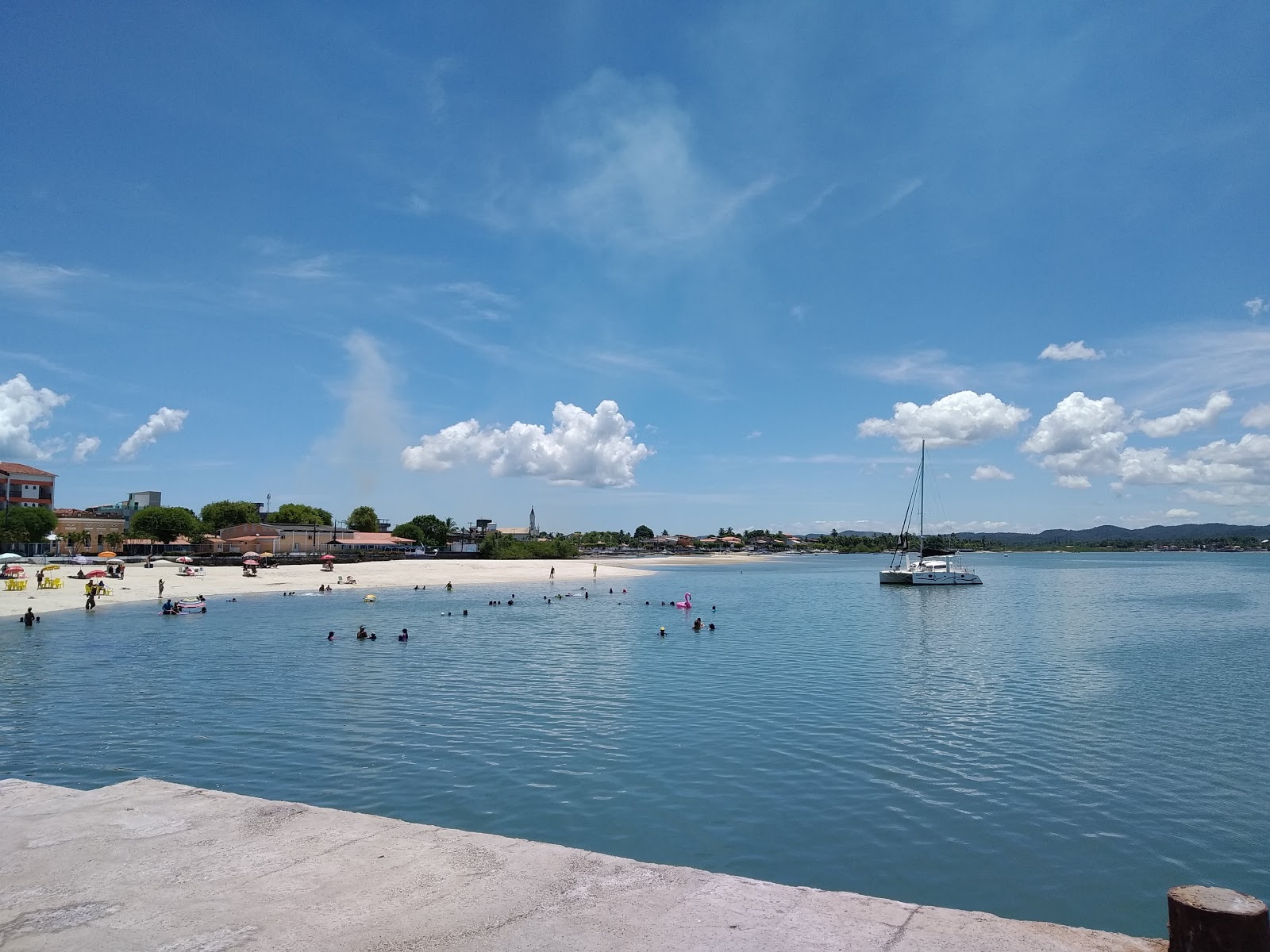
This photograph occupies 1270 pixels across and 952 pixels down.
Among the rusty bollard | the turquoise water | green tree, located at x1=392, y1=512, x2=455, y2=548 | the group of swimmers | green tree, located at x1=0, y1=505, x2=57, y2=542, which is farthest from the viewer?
green tree, located at x1=392, y1=512, x2=455, y2=548

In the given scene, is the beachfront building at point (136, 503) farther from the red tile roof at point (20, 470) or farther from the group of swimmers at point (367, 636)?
the group of swimmers at point (367, 636)

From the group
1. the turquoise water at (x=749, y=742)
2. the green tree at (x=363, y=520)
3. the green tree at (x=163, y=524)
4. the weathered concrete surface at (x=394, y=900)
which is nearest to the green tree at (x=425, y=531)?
the green tree at (x=363, y=520)

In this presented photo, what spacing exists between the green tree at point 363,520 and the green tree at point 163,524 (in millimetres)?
56792

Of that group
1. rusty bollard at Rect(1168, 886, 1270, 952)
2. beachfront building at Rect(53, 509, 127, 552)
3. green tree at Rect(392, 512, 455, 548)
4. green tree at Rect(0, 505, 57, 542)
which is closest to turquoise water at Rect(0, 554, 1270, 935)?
rusty bollard at Rect(1168, 886, 1270, 952)

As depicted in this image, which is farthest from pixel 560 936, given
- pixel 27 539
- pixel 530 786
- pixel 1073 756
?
pixel 27 539

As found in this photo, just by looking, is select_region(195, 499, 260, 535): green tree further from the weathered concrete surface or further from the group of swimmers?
the weathered concrete surface

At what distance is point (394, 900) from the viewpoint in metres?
8.49

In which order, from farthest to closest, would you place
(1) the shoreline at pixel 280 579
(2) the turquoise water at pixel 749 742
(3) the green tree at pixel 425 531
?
1. (3) the green tree at pixel 425 531
2. (1) the shoreline at pixel 280 579
3. (2) the turquoise water at pixel 749 742

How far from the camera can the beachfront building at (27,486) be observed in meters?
129

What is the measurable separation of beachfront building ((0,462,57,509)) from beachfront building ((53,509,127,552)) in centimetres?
406

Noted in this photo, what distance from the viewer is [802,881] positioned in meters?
12.8

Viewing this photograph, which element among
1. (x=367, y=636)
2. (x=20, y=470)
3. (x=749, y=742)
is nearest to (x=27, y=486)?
(x=20, y=470)

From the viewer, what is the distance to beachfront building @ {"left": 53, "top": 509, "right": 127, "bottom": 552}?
132 m

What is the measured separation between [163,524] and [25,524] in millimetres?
19861
